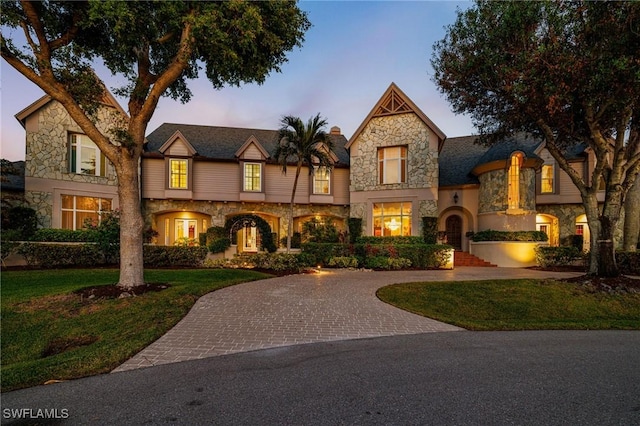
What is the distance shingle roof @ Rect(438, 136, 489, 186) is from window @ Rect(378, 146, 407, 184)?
341 centimetres

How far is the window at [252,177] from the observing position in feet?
68.0

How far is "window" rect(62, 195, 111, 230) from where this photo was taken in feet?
55.1

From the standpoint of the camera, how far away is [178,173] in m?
19.8

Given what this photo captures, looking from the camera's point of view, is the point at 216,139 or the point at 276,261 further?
the point at 216,139

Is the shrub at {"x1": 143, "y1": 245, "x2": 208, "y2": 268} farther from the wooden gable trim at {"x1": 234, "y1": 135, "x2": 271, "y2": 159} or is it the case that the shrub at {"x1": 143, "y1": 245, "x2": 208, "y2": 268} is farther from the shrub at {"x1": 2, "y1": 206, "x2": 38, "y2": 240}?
the wooden gable trim at {"x1": 234, "y1": 135, "x2": 271, "y2": 159}

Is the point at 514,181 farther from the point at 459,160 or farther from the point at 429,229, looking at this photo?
the point at 459,160

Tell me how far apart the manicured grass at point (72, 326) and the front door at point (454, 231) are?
1603cm

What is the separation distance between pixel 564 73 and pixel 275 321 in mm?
10370

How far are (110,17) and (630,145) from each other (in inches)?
634

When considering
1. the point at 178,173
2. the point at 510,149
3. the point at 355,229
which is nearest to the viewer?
the point at 510,149

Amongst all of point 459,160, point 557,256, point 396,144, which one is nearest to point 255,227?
point 396,144

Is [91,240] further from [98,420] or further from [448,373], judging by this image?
[448,373]

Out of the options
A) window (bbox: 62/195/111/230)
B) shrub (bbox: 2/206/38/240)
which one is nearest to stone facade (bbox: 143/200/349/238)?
window (bbox: 62/195/111/230)

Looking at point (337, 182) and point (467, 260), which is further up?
point (337, 182)
